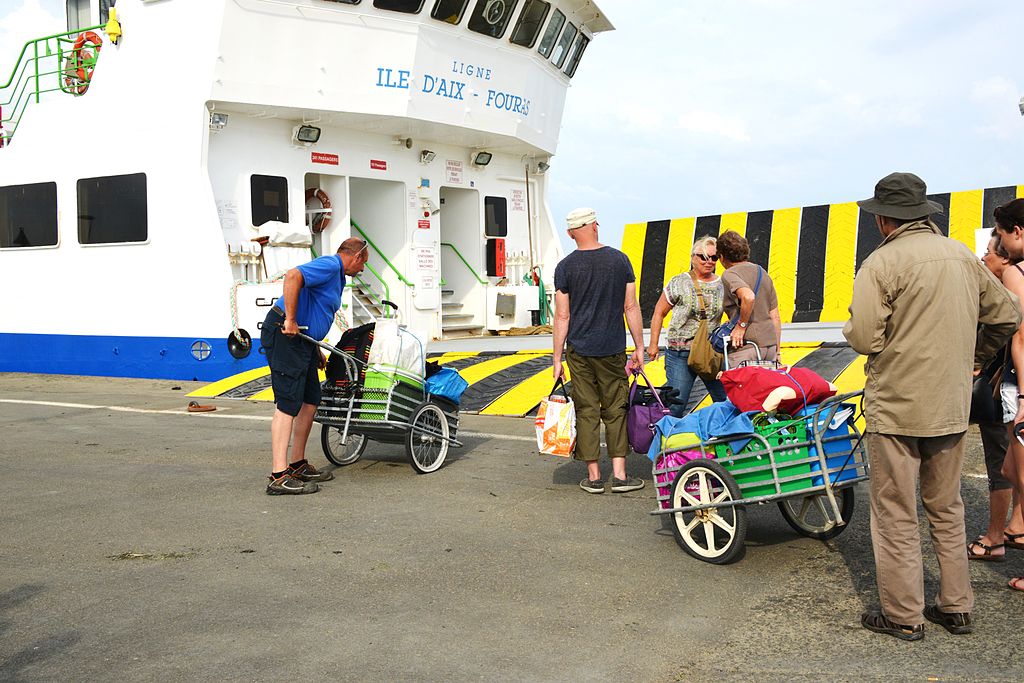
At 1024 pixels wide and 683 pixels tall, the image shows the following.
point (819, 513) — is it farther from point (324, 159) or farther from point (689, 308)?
point (324, 159)

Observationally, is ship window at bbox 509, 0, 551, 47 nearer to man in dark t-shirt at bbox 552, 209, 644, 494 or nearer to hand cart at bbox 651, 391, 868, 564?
man in dark t-shirt at bbox 552, 209, 644, 494

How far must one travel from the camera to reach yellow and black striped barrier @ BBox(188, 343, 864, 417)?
10297 millimetres

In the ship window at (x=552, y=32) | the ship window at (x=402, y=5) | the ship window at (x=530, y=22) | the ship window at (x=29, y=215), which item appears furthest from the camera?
the ship window at (x=552, y=32)

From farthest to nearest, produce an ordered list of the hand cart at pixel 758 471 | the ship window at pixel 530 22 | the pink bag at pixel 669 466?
1. the ship window at pixel 530 22
2. the pink bag at pixel 669 466
3. the hand cart at pixel 758 471

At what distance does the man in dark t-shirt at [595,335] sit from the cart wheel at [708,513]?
142 cm

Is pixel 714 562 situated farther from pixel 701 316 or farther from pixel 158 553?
pixel 158 553

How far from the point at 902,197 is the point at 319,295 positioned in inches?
168

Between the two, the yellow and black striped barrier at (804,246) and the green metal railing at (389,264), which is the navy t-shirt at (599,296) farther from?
the green metal railing at (389,264)

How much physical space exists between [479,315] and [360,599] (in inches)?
544

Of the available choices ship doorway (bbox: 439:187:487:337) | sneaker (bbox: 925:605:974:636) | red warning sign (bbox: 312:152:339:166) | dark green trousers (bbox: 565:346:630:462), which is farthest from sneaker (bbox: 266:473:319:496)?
ship doorway (bbox: 439:187:487:337)

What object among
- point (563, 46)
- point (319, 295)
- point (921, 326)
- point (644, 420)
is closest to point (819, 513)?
point (644, 420)

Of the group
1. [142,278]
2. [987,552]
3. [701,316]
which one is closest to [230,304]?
[142,278]

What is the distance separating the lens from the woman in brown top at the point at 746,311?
6.84m

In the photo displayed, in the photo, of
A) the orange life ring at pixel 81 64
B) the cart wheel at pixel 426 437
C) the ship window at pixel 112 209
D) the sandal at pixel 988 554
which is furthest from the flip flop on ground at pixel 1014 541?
the orange life ring at pixel 81 64
